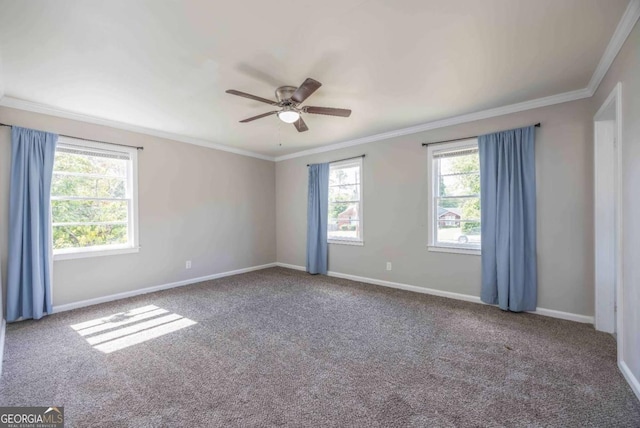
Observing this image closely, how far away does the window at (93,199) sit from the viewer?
141 inches

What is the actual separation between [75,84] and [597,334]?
5776 millimetres

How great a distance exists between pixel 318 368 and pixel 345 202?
→ 11.1 ft

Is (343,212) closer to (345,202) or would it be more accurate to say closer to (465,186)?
(345,202)

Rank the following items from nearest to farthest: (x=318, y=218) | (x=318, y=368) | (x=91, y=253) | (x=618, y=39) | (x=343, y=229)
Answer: (x=618, y=39), (x=318, y=368), (x=91, y=253), (x=343, y=229), (x=318, y=218)

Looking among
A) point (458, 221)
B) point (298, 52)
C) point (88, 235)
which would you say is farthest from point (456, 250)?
point (88, 235)

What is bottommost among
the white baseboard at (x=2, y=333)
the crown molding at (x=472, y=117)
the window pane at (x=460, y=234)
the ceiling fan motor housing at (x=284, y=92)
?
the white baseboard at (x=2, y=333)

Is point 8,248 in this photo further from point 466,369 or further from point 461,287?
point 461,287

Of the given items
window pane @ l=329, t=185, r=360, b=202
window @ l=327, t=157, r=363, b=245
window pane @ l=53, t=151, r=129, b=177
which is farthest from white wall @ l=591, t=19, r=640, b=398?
window pane @ l=53, t=151, r=129, b=177

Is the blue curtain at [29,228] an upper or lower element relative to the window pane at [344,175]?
lower

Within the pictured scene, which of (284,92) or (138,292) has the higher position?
(284,92)

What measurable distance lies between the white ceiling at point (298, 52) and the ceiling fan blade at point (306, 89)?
0.23 meters

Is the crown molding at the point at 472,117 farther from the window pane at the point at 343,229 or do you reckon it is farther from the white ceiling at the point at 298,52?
the window pane at the point at 343,229

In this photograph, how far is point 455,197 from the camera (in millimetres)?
3998

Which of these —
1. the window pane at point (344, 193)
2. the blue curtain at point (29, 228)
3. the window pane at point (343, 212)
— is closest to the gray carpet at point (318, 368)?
the blue curtain at point (29, 228)
